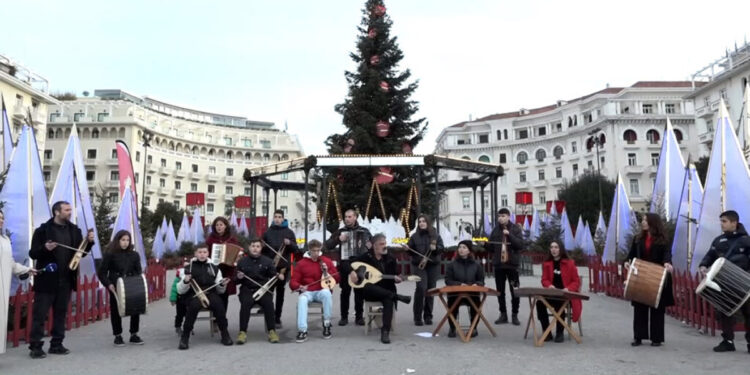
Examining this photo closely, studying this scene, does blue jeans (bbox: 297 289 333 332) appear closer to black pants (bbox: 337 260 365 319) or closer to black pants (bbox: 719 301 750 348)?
black pants (bbox: 337 260 365 319)

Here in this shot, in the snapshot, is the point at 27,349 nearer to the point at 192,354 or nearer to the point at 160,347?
the point at 160,347

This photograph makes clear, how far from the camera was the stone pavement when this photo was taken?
564 centimetres

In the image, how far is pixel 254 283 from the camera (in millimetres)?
7500

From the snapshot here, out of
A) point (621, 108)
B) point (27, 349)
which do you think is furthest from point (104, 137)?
point (27, 349)

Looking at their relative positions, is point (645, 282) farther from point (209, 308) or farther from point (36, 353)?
point (36, 353)

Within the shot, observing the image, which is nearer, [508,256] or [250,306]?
[250,306]

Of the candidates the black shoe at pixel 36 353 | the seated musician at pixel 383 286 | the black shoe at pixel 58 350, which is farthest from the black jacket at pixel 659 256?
the black shoe at pixel 36 353

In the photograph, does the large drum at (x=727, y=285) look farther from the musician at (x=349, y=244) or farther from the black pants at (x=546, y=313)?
the musician at (x=349, y=244)

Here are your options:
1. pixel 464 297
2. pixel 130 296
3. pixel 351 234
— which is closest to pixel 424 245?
pixel 351 234

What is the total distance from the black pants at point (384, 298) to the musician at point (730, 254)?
4086mm

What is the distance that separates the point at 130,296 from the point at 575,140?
7007 centimetres

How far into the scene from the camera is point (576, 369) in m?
5.57

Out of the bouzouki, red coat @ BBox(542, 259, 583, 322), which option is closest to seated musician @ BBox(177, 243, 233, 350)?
the bouzouki

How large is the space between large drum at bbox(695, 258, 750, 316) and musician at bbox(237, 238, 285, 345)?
5.67 m
